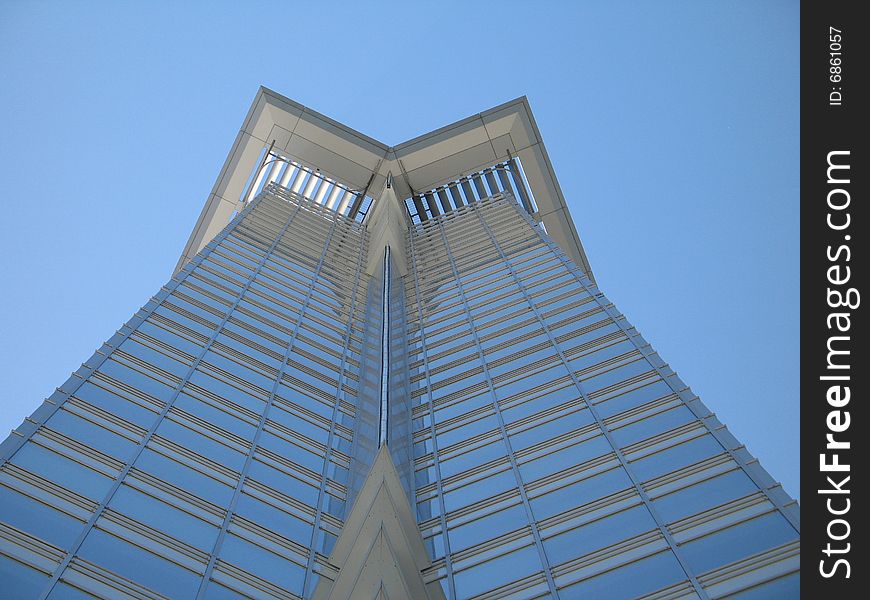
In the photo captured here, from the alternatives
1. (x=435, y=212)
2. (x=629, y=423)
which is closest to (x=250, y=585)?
(x=629, y=423)

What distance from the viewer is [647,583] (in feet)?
42.4

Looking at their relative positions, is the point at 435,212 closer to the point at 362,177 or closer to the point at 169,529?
the point at 362,177

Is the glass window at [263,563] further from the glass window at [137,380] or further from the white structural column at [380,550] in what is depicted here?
the glass window at [137,380]

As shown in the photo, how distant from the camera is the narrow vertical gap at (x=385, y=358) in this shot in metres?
16.2

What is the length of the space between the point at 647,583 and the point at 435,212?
33.3 m

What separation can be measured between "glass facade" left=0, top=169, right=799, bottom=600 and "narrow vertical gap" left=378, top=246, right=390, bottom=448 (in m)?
0.08

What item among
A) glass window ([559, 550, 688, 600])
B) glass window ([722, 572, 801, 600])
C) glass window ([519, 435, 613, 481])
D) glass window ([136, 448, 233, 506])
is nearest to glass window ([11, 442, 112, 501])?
glass window ([136, 448, 233, 506])

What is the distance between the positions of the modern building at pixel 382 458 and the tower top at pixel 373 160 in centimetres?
1552

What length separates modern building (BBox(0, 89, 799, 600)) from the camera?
12961 mm

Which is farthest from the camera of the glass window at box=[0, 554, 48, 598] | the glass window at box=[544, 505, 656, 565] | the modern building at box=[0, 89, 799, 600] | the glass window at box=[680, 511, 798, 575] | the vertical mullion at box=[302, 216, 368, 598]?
the vertical mullion at box=[302, 216, 368, 598]

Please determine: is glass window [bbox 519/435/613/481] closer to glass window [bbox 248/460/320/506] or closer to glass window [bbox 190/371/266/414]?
glass window [bbox 248/460/320/506]

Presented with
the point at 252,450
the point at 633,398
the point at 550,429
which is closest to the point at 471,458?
the point at 550,429
